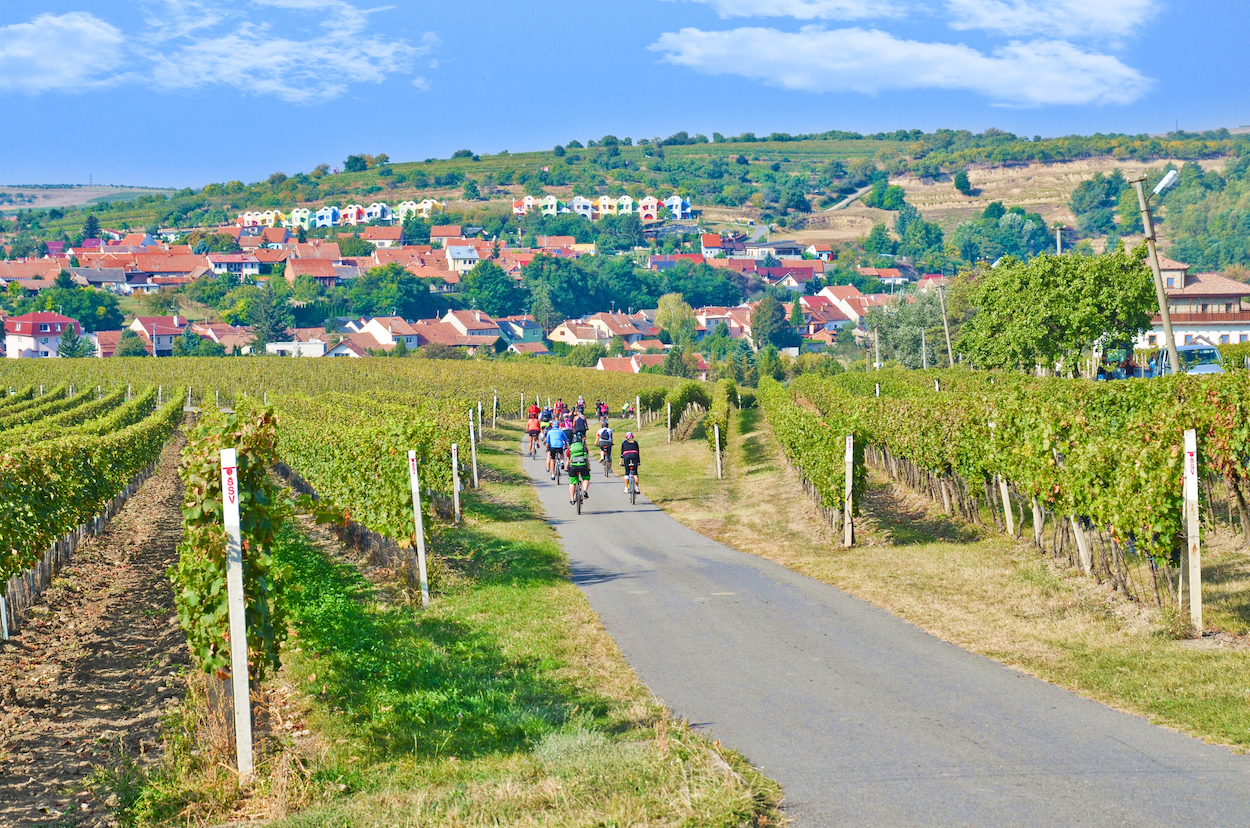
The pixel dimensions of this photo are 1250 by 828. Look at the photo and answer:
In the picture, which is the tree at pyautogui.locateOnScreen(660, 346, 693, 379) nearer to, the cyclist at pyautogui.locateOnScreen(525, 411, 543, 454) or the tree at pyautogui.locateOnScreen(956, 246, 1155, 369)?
the tree at pyautogui.locateOnScreen(956, 246, 1155, 369)

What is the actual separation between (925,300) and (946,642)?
301ft

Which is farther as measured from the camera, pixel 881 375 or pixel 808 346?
pixel 808 346

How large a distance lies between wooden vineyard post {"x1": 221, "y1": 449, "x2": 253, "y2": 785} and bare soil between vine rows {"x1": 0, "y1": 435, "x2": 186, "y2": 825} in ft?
3.06

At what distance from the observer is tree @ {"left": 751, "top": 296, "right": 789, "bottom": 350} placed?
586 feet

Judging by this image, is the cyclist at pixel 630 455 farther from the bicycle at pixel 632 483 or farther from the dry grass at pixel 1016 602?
the dry grass at pixel 1016 602

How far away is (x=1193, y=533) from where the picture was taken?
1075 cm

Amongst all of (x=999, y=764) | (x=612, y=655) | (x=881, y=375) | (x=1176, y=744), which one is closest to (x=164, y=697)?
(x=612, y=655)

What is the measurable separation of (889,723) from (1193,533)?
442cm

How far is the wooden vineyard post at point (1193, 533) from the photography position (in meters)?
10.7

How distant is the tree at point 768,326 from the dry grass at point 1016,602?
15597 centimetres

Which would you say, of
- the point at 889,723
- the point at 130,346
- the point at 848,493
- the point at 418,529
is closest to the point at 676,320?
the point at 130,346

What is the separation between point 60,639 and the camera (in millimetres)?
13250

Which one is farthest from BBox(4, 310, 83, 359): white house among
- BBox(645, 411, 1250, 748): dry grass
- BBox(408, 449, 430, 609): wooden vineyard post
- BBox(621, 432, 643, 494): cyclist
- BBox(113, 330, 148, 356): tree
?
BBox(408, 449, 430, 609): wooden vineyard post

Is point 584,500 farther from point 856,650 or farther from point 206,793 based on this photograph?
point 206,793
